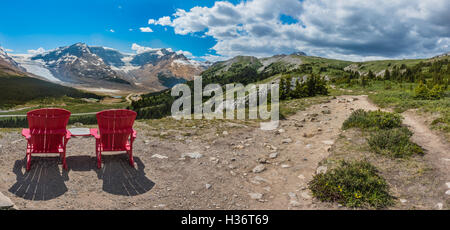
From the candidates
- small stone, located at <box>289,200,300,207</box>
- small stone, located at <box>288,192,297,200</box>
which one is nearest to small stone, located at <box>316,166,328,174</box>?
small stone, located at <box>288,192,297,200</box>

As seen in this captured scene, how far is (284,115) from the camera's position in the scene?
734 inches

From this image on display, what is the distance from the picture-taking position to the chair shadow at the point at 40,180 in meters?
6.47

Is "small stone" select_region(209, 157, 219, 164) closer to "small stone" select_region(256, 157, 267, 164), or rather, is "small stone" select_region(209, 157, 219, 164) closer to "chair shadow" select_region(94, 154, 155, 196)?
"small stone" select_region(256, 157, 267, 164)

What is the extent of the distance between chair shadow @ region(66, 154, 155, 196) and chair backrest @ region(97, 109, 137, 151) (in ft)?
2.01

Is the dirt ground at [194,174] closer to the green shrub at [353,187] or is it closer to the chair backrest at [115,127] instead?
the green shrub at [353,187]

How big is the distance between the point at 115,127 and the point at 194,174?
3.29 m

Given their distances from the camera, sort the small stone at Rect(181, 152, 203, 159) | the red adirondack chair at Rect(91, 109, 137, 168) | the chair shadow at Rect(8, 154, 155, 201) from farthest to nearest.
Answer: the small stone at Rect(181, 152, 203, 159) → the red adirondack chair at Rect(91, 109, 137, 168) → the chair shadow at Rect(8, 154, 155, 201)

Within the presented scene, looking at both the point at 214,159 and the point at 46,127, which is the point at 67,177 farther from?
the point at 214,159

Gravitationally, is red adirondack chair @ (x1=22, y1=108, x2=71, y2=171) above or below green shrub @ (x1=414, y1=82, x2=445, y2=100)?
below

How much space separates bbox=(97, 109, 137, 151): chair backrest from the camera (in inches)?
337

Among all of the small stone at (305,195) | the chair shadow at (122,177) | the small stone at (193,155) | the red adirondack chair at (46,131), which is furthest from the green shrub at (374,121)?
the red adirondack chair at (46,131)

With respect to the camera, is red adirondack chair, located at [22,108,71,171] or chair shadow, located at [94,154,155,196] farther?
red adirondack chair, located at [22,108,71,171]
